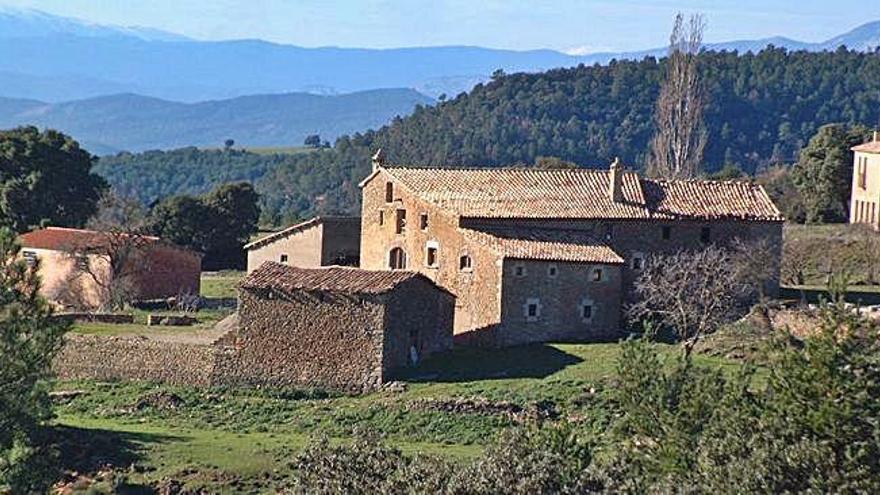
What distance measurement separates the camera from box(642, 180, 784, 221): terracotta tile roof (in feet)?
153

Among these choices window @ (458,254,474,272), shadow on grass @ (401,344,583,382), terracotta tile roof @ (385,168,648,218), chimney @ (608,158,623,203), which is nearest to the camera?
shadow on grass @ (401,344,583,382)

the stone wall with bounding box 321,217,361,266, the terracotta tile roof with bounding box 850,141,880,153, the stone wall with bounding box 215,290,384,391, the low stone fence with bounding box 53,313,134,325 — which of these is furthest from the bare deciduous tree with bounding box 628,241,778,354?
the terracotta tile roof with bounding box 850,141,880,153

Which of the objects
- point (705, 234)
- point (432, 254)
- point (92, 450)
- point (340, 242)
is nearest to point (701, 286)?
point (705, 234)

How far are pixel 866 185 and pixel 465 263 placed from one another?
23.5 m

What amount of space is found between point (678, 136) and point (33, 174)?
27349 millimetres

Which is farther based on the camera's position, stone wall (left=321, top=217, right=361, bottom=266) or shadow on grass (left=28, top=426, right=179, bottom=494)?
stone wall (left=321, top=217, right=361, bottom=266)

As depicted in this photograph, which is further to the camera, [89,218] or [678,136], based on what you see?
[678,136]

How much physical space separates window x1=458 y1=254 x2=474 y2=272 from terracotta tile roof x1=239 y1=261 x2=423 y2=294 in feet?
7.63

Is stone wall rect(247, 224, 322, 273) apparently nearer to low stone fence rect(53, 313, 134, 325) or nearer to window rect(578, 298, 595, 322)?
low stone fence rect(53, 313, 134, 325)

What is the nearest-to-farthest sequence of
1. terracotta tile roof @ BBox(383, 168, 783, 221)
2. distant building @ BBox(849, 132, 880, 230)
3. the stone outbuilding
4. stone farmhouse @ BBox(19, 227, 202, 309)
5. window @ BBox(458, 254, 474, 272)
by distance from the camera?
the stone outbuilding < window @ BBox(458, 254, 474, 272) < terracotta tile roof @ BBox(383, 168, 783, 221) < stone farmhouse @ BBox(19, 227, 202, 309) < distant building @ BBox(849, 132, 880, 230)

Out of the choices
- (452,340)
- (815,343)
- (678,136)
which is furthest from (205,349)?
(678,136)

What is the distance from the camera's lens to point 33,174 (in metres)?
65.9

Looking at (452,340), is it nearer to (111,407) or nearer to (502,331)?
(502,331)

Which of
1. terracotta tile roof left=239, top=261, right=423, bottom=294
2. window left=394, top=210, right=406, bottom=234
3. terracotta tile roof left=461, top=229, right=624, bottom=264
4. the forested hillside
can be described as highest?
the forested hillside
